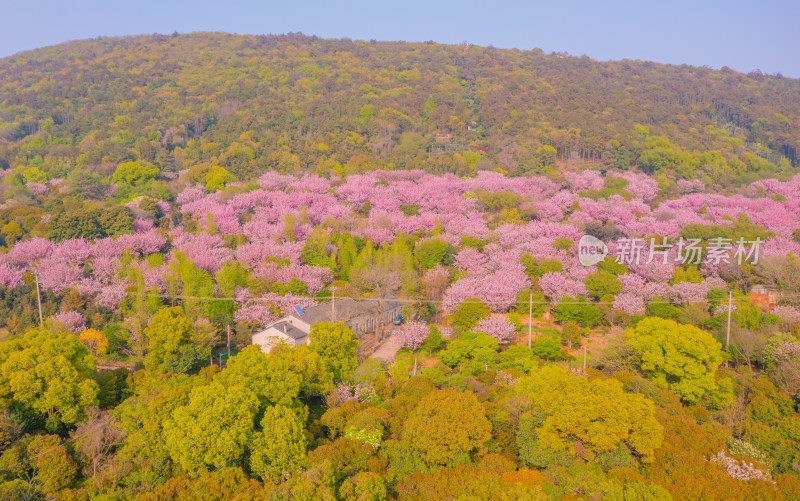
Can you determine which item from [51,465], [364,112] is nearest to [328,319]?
[51,465]

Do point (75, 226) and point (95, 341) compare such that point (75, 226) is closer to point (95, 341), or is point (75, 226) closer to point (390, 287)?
point (95, 341)

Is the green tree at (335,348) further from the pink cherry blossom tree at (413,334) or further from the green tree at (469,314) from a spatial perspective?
the green tree at (469,314)

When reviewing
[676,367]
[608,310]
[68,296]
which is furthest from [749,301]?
[68,296]

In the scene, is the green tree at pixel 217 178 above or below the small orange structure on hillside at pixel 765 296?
above

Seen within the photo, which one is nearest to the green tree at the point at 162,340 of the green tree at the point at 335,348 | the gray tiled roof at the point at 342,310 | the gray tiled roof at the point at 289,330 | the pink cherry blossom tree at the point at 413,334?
the gray tiled roof at the point at 289,330

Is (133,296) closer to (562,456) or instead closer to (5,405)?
(5,405)

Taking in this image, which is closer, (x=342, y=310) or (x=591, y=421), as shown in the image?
(x=591, y=421)

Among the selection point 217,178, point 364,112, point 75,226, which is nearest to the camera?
point 75,226
